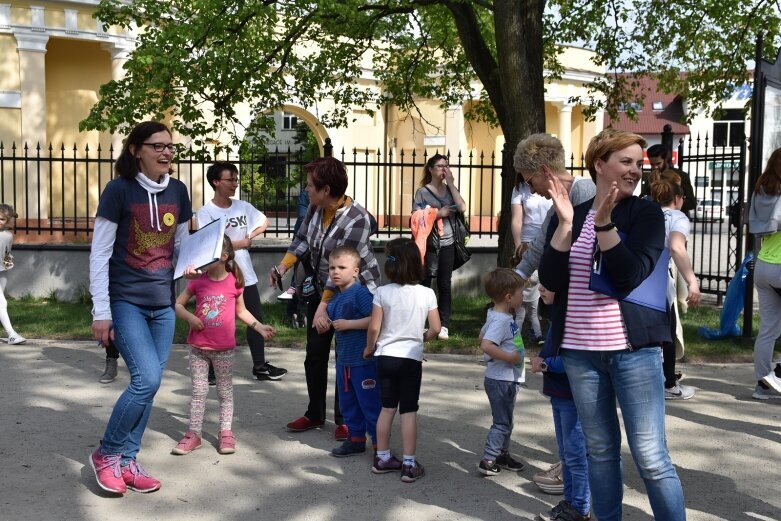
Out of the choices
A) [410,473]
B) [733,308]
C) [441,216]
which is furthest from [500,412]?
[733,308]

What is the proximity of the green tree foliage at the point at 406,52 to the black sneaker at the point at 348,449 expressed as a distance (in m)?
4.86

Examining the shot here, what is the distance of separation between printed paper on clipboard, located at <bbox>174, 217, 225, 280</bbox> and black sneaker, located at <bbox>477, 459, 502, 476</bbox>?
5.91 feet

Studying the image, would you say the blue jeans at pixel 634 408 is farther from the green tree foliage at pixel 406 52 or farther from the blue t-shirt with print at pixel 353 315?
the green tree foliage at pixel 406 52

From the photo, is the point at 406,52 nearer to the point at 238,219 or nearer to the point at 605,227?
the point at 238,219

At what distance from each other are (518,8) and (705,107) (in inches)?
227

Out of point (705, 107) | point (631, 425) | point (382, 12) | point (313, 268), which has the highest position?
point (382, 12)

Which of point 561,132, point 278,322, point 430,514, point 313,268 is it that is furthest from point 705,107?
point 561,132

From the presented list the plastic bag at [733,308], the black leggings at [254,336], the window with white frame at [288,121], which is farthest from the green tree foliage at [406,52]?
the window with white frame at [288,121]

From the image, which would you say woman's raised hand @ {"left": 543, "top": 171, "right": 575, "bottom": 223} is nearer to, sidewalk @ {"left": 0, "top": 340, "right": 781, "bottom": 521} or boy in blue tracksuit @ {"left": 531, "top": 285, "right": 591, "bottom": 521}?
boy in blue tracksuit @ {"left": 531, "top": 285, "right": 591, "bottom": 521}

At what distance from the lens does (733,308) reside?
9695 millimetres

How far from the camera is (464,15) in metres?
11.4

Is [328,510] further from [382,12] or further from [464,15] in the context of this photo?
[382,12]

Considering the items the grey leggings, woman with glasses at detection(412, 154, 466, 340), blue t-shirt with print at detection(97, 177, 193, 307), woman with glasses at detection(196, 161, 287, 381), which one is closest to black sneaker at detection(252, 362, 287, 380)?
woman with glasses at detection(196, 161, 287, 381)

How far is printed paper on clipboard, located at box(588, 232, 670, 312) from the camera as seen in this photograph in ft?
12.1
